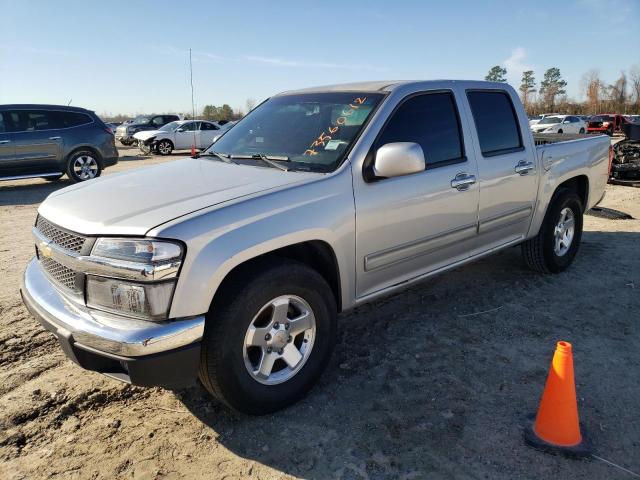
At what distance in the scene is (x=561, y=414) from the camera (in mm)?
2500

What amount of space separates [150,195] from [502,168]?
2.82 m

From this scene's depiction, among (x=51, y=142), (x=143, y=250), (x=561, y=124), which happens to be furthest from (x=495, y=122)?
(x=561, y=124)

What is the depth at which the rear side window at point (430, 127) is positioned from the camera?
3428mm

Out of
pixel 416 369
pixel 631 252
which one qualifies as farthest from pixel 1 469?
pixel 631 252

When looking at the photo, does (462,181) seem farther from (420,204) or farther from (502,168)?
(502,168)

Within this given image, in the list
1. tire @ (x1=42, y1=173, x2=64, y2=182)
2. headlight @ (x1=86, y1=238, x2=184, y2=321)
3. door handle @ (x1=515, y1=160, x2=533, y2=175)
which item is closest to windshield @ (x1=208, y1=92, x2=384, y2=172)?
headlight @ (x1=86, y1=238, x2=184, y2=321)

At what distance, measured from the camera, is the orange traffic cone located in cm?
248

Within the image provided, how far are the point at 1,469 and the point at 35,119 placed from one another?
420 inches

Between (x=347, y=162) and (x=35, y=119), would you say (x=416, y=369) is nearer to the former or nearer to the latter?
(x=347, y=162)

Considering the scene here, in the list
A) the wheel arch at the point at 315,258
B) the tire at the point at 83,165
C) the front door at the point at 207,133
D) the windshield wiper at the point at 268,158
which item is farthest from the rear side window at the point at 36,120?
the front door at the point at 207,133

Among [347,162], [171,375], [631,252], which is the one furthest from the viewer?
[631,252]

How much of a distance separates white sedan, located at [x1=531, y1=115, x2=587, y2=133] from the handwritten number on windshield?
88.1 ft

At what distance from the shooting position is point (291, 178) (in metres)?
2.97

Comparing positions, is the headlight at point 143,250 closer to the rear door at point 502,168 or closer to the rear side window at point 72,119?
the rear door at point 502,168
